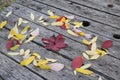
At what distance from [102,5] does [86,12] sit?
8.6 inches

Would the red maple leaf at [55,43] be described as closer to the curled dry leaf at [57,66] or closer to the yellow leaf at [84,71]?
the curled dry leaf at [57,66]

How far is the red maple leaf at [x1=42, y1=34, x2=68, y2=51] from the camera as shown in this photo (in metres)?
2.78

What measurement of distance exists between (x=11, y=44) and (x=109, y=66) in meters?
1.05

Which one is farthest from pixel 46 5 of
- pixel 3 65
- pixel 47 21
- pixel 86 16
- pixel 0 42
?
pixel 3 65

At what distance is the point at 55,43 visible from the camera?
284 centimetres

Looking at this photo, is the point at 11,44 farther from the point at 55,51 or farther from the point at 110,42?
the point at 110,42

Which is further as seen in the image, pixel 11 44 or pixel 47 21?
pixel 47 21

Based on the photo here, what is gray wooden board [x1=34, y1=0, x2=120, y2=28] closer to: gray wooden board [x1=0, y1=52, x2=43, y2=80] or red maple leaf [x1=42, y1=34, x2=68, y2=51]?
red maple leaf [x1=42, y1=34, x2=68, y2=51]

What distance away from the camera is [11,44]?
2920 millimetres

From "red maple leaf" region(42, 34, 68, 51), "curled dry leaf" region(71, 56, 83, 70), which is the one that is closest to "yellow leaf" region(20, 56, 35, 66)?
"red maple leaf" region(42, 34, 68, 51)

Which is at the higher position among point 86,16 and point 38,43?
point 86,16

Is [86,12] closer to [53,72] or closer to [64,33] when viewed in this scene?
[64,33]

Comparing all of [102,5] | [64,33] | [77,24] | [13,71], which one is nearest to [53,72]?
[13,71]

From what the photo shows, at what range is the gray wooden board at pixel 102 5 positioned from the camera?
10.5ft
